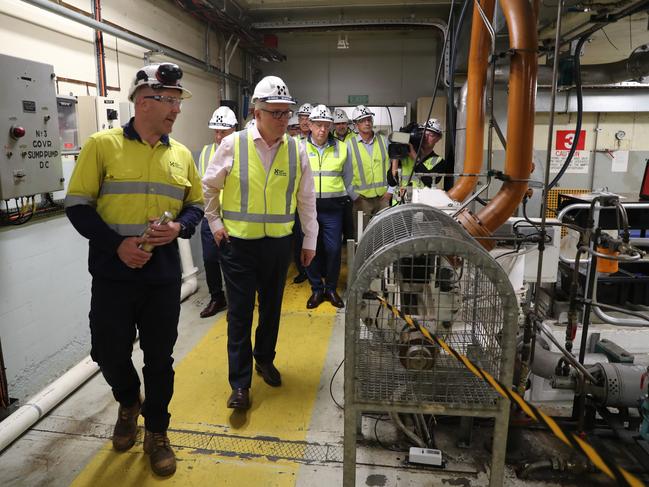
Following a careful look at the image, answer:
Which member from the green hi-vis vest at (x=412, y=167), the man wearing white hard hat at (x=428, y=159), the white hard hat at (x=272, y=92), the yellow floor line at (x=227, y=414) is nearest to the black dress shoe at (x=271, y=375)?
the yellow floor line at (x=227, y=414)

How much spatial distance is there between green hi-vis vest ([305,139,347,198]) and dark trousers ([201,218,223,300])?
100cm

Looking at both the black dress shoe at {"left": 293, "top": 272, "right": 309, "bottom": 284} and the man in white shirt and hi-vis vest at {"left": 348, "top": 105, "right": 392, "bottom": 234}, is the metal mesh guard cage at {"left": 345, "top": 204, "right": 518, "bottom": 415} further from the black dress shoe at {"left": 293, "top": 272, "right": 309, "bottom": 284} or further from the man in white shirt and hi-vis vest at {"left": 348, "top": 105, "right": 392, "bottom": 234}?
the black dress shoe at {"left": 293, "top": 272, "right": 309, "bottom": 284}

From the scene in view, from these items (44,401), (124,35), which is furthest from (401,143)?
(44,401)

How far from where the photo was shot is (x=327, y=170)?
4105 millimetres

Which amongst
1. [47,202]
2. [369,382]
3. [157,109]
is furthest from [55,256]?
[369,382]

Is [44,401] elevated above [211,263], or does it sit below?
below

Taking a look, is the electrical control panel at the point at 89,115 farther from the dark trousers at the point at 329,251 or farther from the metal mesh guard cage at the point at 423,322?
the metal mesh guard cage at the point at 423,322

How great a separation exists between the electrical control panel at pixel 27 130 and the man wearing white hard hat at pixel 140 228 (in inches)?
→ 25.8

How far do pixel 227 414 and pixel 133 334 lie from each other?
0.77m

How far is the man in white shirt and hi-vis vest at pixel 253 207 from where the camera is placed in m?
2.32

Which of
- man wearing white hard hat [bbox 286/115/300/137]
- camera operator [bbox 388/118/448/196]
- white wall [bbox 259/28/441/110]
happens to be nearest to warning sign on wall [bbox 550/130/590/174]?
white wall [bbox 259/28/441/110]

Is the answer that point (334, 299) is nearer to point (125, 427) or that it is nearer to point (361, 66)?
point (125, 427)

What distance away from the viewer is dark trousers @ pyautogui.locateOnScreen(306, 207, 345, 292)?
4129 mm

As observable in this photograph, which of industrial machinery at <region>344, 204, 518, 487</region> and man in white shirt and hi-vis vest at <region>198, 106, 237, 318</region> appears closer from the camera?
industrial machinery at <region>344, 204, 518, 487</region>
